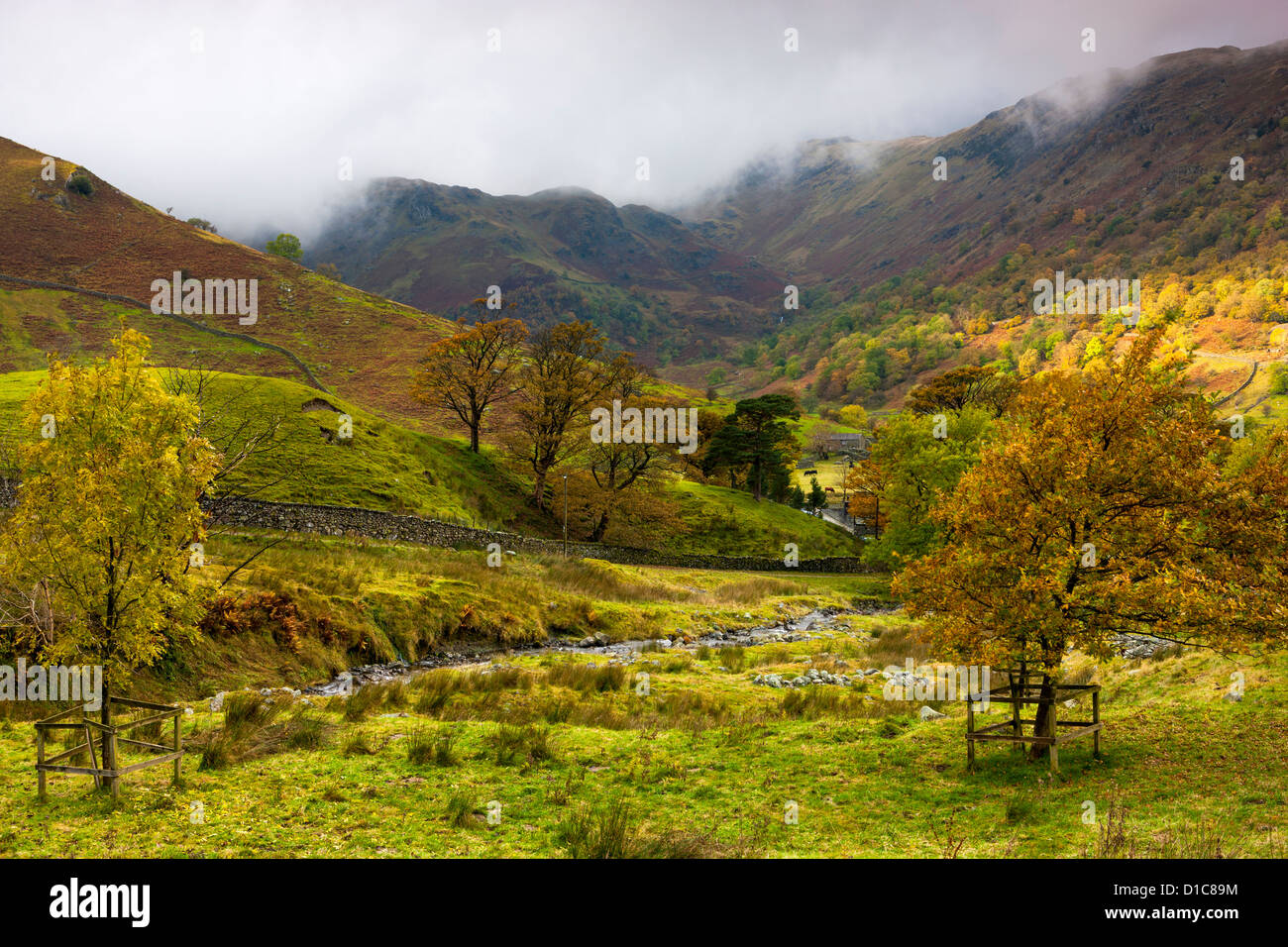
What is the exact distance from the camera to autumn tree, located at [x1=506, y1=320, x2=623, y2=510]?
64.6m

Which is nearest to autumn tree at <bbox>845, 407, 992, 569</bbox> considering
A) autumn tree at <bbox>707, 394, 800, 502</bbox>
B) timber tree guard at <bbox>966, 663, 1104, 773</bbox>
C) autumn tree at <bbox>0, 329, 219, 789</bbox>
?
autumn tree at <bbox>707, 394, 800, 502</bbox>

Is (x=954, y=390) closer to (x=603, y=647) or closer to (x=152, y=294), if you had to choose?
(x=603, y=647)

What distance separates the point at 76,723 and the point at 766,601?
42.0 metres

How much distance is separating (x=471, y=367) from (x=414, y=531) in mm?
27015

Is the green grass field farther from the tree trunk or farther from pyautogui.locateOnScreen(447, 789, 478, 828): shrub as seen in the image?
the tree trunk

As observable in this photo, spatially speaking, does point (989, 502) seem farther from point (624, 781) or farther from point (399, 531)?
point (399, 531)

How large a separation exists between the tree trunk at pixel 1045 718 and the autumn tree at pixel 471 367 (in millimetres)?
59705

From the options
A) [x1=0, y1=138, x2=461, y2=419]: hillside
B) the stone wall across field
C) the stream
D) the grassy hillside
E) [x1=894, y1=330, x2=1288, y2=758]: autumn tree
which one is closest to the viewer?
[x1=894, y1=330, x2=1288, y2=758]: autumn tree

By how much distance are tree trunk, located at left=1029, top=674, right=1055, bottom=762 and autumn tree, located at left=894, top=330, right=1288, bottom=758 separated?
4 cm

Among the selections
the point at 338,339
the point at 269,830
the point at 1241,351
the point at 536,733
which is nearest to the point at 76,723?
the point at 269,830

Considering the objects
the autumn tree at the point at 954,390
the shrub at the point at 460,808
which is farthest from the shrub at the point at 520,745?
the autumn tree at the point at 954,390

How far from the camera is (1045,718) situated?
13.5 meters

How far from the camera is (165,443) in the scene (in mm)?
11984

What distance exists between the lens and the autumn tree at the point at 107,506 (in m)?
11.2
